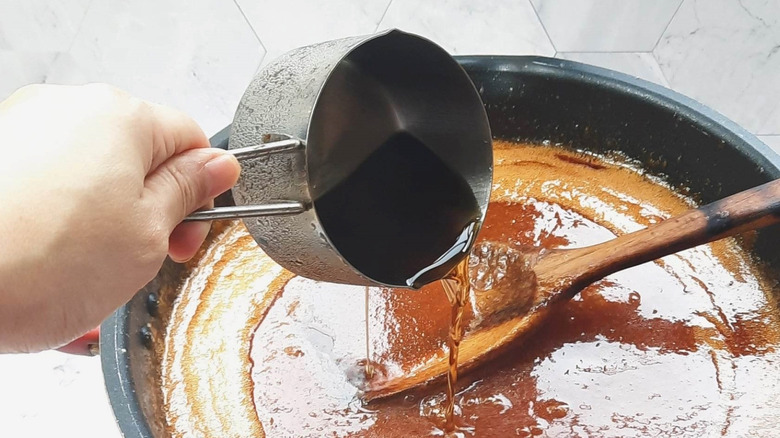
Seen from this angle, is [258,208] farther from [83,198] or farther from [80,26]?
[80,26]

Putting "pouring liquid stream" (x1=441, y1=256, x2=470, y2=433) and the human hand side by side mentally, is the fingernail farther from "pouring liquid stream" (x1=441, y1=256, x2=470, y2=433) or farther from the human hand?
"pouring liquid stream" (x1=441, y1=256, x2=470, y2=433)

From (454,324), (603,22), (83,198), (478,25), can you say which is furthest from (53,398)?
(603,22)

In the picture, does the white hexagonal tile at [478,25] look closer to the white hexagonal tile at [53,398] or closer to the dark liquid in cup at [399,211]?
the dark liquid in cup at [399,211]

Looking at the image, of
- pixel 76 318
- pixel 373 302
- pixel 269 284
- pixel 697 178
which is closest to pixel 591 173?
pixel 697 178

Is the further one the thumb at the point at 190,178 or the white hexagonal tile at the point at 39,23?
the white hexagonal tile at the point at 39,23

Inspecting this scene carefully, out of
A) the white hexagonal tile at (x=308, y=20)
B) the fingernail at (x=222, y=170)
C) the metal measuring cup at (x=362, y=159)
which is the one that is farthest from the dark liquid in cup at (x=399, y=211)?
the white hexagonal tile at (x=308, y=20)

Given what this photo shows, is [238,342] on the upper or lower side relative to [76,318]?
lower

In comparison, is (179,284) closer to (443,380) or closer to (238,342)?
(238,342)
